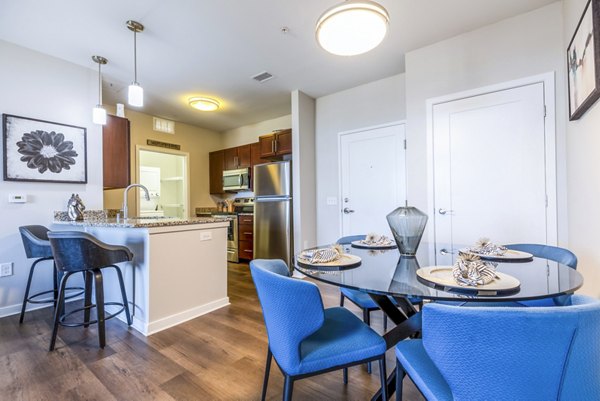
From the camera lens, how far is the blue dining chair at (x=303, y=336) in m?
1.01

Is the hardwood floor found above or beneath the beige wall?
beneath

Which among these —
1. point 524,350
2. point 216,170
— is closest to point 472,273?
point 524,350

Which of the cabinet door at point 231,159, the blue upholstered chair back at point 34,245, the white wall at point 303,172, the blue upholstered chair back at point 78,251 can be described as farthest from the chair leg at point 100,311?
the cabinet door at point 231,159

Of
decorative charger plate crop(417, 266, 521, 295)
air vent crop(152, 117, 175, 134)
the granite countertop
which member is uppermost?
air vent crop(152, 117, 175, 134)

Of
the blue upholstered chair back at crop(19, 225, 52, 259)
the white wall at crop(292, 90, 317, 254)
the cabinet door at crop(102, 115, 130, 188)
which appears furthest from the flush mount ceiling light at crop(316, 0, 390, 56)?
the cabinet door at crop(102, 115, 130, 188)

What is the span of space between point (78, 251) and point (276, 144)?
309 centimetres

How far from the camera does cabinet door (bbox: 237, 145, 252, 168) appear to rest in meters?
5.18

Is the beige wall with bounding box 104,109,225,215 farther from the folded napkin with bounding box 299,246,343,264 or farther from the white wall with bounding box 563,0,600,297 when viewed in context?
the white wall with bounding box 563,0,600,297

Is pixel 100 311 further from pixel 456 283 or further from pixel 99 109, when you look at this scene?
pixel 456 283

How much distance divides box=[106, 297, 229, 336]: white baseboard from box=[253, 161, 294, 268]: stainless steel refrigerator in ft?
4.98

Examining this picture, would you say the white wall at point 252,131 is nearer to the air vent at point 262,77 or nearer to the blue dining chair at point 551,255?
the air vent at point 262,77

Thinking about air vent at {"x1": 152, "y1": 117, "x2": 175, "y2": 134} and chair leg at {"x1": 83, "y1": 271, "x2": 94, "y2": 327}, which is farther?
air vent at {"x1": 152, "y1": 117, "x2": 175, "y2": 134}

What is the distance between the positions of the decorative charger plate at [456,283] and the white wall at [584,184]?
1138 millimetres

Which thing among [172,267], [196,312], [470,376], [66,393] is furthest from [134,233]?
[470,376]
